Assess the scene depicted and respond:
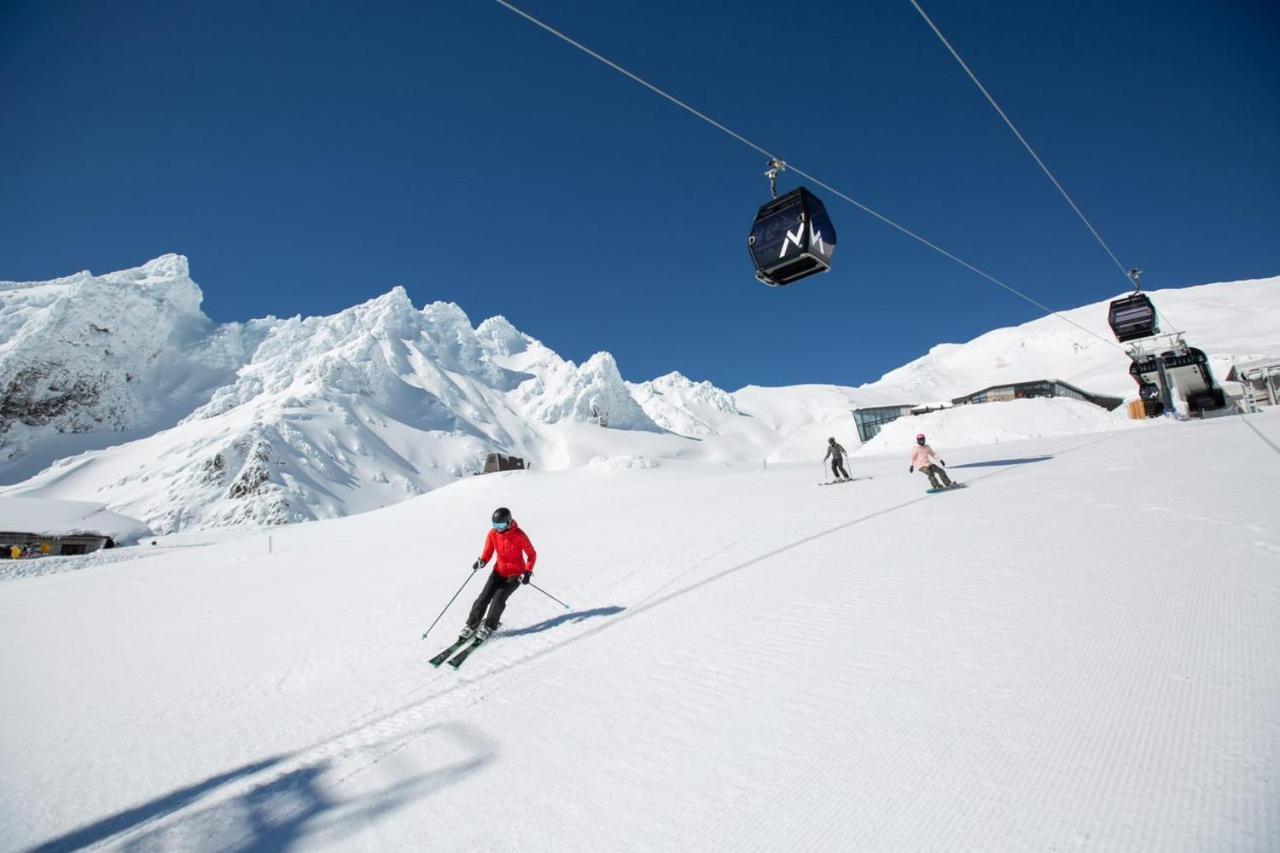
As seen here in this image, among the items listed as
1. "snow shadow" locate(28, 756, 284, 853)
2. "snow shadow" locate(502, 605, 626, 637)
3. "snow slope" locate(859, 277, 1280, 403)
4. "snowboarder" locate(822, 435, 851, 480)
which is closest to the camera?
"snow shadow" locate(28, 756, 284, 853)

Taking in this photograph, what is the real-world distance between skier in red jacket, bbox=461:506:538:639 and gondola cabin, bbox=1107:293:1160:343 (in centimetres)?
3145

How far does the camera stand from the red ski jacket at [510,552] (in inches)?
266

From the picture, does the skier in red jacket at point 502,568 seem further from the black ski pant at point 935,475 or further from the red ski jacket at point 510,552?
the black ski pant at point 935,475

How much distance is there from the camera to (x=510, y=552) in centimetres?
684

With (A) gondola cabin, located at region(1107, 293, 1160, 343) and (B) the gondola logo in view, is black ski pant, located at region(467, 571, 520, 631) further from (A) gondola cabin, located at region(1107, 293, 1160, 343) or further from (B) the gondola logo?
(A) gondola cabin, located at region(1107, 293, 1160, 343)

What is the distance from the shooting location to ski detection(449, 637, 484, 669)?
537 centimetres

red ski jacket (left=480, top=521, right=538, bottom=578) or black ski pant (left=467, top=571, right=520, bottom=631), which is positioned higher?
red ski jacket (left=480, top=521, right=538, bottom=578)

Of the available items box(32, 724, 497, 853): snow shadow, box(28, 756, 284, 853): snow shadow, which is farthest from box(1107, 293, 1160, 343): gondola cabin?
box(28, 756, 284, 853): snow shadow

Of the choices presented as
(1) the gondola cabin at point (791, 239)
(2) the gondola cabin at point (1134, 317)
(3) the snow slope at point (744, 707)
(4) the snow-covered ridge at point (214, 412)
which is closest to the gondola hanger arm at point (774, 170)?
(1) the gondola cabin at point (791, 239)

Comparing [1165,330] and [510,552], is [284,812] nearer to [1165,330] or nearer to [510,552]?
[510,552]

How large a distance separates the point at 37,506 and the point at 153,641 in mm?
56716

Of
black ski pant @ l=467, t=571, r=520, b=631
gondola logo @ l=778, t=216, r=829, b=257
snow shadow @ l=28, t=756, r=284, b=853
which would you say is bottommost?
snow shadow @ l=28, t=756, r=284, b=853

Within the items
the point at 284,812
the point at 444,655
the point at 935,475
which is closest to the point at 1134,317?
the point at 935,475

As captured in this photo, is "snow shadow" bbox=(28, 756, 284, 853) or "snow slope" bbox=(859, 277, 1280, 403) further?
"snow slope" bbox=(859, 277, 1280, 403)
